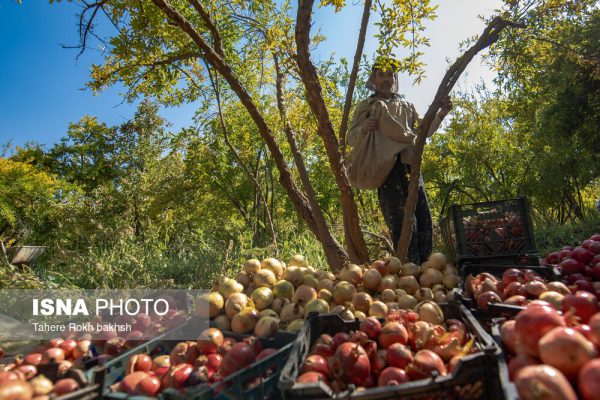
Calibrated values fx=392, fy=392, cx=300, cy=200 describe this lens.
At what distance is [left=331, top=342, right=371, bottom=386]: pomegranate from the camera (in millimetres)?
1387

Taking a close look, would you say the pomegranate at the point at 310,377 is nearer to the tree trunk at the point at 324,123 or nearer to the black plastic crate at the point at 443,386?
the black plastic crate at the point at 443,386

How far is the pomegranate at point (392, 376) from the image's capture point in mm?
1347

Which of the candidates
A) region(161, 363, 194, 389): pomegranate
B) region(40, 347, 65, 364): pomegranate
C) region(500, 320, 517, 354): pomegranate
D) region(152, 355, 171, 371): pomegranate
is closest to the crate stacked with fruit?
region(500, 320, 517, 354): pomegranate

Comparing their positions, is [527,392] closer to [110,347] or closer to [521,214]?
[110,347]

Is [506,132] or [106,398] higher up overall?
[506,132]

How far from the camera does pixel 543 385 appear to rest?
1015mm

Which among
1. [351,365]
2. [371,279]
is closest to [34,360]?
[351,365]

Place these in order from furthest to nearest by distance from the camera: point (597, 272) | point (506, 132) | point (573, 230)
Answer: point (506, 132)
point (573, 230)
point (597, 272)

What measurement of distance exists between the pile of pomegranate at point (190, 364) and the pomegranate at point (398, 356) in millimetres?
488

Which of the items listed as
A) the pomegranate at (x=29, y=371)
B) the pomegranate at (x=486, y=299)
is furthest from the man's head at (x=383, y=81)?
the pomegranate at (x=29, y=371)

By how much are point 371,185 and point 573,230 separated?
244 inches

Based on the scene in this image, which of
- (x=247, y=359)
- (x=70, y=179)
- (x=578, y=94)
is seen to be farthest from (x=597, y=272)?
(x=70, y=179)

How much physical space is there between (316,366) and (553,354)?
29.5 inches

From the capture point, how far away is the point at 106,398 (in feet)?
4.80
